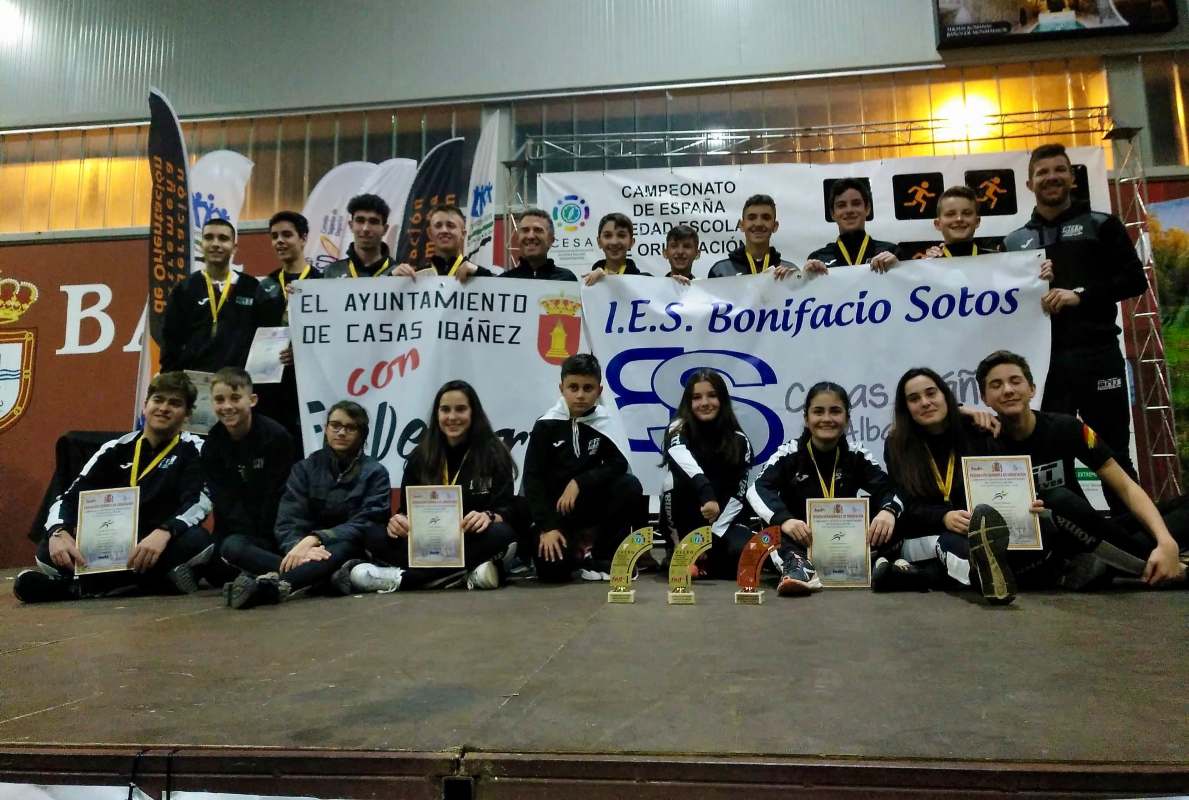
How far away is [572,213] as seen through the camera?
572 cm

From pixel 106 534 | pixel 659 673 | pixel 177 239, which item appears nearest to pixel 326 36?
pixel 177 239

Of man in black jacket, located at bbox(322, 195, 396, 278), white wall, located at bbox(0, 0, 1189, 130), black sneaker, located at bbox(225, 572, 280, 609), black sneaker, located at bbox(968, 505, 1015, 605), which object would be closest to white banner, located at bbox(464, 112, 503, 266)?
white wall, located at bbox(0, 0, 1189, 130)

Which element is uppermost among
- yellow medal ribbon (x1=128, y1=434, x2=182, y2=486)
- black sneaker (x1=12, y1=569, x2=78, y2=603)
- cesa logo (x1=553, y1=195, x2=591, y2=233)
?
cesa logo (x1=553, y1=195, x2=591, y2=233)

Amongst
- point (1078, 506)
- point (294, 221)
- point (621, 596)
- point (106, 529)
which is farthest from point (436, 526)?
point (1078, 506)

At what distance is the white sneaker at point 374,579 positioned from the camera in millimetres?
3223

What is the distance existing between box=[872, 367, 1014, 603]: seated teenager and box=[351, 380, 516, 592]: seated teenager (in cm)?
157

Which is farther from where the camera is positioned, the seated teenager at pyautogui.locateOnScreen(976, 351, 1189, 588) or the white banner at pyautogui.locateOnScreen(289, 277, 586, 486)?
the white banner at pyautogui.locateOnScreen(289, 277, 586, 486)

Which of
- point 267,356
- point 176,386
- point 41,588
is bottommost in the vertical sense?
point 41,588

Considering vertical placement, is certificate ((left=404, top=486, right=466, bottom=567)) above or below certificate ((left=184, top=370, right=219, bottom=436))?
below

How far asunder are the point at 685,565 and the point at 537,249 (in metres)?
2.24

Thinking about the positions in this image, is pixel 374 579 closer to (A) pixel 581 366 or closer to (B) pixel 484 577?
(B) pixel 484 577

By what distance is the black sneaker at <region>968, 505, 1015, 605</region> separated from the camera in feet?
7.72

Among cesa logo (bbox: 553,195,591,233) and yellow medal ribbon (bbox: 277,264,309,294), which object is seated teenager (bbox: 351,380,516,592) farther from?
cesa logo (bbox: 553,195,591,233)

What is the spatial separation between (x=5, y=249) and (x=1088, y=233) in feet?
30.8
